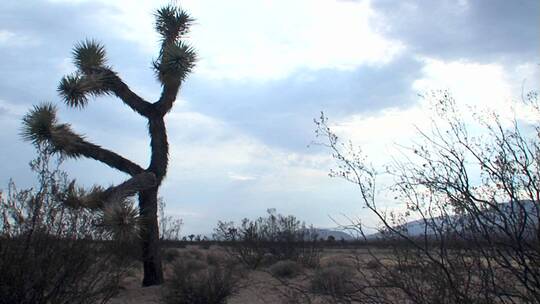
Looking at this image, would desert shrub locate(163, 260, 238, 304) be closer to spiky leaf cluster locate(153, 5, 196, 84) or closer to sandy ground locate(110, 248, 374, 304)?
sandy ground locate(110, 248, 374, 304)

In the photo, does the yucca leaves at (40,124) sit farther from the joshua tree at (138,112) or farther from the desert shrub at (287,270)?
the desert shrub at (287,270)

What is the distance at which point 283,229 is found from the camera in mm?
21797

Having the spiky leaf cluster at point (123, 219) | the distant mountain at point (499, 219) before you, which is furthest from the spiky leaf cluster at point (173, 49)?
the distant mountain at point (499, 219)

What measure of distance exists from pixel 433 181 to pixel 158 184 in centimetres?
1129

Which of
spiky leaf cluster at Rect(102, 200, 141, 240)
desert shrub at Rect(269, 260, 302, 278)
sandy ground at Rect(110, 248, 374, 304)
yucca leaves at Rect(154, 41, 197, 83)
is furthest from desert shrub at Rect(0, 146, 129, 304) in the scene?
desert shrub at Rect(269, 260, 302, 278)

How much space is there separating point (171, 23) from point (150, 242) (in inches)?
232

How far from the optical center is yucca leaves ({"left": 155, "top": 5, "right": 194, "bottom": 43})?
1662 centimetres

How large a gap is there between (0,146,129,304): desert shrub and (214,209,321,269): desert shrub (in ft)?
39.4

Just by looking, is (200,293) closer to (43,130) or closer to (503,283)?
(43,130)

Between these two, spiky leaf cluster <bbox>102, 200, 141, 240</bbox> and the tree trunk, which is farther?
the tree trunk

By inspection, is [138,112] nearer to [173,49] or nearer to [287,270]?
[173,49]

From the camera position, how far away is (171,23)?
16656mm

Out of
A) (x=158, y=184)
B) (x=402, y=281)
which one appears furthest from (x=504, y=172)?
(x=158, y=184)

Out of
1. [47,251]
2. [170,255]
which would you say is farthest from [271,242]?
[47,251]
